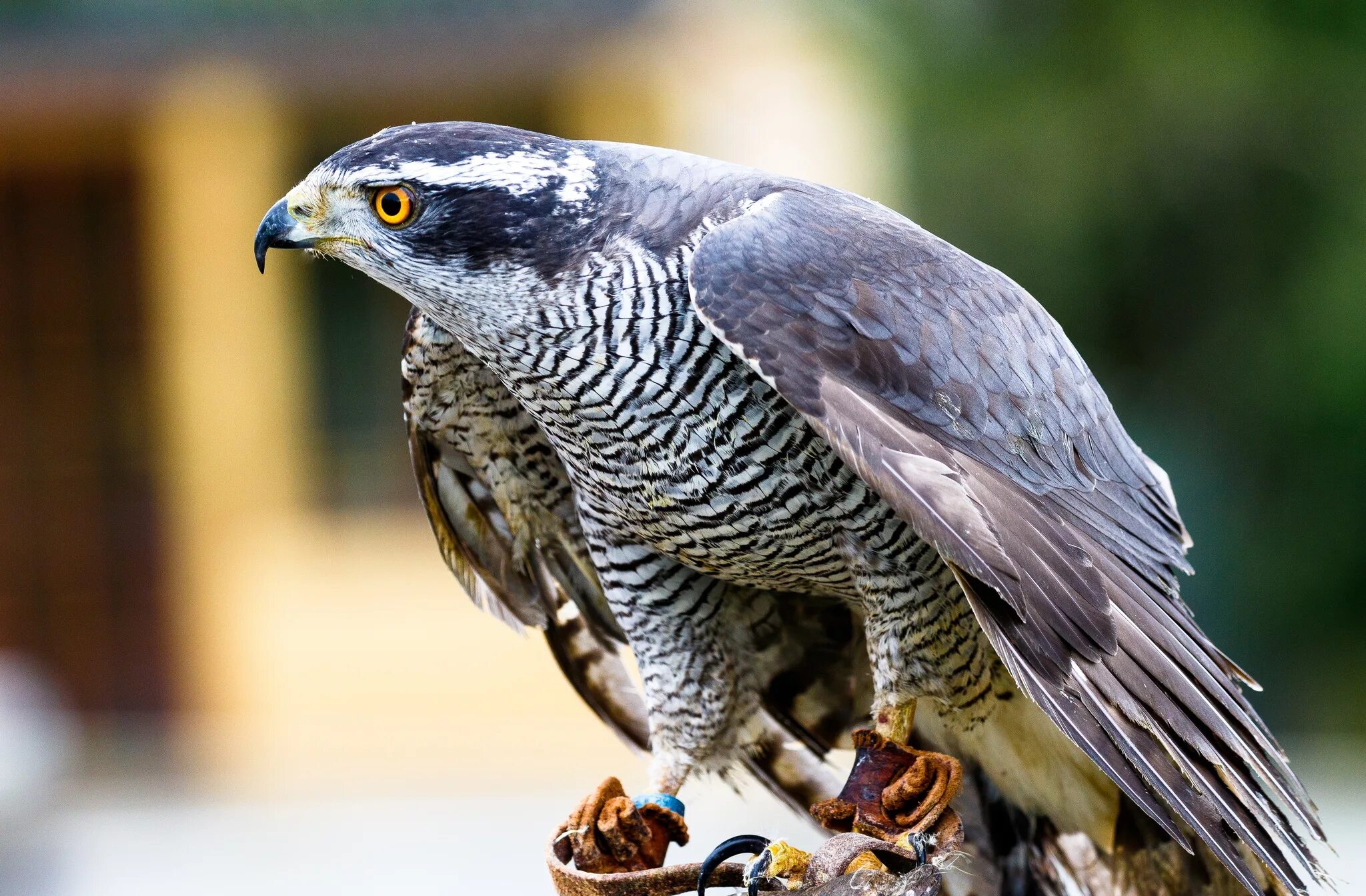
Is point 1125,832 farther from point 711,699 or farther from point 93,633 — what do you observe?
point 93,633

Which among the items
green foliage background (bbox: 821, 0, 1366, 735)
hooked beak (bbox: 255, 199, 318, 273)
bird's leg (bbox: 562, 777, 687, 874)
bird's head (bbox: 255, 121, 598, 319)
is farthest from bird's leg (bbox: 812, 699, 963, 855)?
green foliage background (bbox: 821, 0, 1366, 735)

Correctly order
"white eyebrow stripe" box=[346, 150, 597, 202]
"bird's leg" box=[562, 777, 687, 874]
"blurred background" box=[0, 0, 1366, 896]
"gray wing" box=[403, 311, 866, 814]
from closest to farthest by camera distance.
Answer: "white eyebrow stripe" box=[346, 150, 597, 202]
"bird's leg" box=[562, 777, 687, 874]
"gray wing" box=[403, 311, 866, 814]
"blurred background" box=[0, 0, 1366, 896]

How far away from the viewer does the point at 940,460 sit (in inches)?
96.0

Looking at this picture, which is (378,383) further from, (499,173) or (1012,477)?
(1012,477)

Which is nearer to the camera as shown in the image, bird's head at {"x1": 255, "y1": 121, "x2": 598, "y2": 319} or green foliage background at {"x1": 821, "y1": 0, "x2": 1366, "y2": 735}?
bird's head at {"x1": 255, "y1": 121, "x2": 598, "y2": 319}

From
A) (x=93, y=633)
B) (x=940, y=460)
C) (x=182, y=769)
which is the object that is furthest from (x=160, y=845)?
(x=940, y=460)

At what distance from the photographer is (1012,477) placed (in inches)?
103

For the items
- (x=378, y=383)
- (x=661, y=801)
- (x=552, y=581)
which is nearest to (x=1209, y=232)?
(x=378, y=383)

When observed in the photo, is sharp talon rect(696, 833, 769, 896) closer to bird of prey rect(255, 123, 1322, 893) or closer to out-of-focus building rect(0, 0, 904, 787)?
bird of prey rect(255, 123, 1322, 893)

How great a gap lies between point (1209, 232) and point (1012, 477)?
9.96m

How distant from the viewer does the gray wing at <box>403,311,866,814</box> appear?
309 centimetres

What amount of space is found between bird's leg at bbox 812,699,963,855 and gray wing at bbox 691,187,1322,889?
48 cm

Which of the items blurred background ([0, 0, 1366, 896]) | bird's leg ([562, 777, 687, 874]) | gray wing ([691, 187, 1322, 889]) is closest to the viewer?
gray wing ([691, 187, 1322, 889])

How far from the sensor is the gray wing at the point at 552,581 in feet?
10.2
